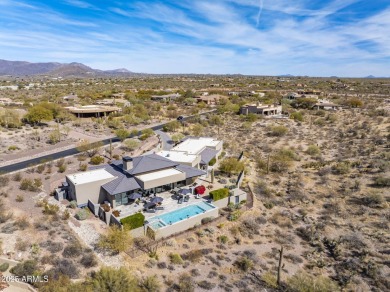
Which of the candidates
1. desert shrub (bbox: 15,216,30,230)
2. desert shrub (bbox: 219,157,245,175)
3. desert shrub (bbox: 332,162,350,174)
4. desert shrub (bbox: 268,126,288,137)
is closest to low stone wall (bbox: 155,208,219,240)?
desert shrub (bbox: 219,157,245,175)

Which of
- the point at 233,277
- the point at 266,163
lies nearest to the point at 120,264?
the point at 233,277

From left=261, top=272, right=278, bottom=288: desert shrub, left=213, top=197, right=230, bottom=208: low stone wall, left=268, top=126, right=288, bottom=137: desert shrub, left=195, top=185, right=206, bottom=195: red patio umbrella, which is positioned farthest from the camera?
left=268, top=126, right=288, bottom=137: desert shrub

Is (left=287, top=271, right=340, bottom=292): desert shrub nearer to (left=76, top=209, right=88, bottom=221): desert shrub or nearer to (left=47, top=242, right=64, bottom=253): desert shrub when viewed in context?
(left=47, top=242, right=64, bottom=253): desert shrub

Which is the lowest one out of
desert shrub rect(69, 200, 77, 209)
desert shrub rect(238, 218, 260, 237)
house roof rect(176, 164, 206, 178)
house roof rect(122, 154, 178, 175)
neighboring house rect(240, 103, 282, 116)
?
desert shrub rect(238, 218, 260, 237)

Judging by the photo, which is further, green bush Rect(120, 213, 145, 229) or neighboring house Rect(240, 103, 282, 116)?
neighboring house Rect(240, 103, 282, 116)

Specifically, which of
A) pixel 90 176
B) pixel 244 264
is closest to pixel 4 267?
pixel 90 176

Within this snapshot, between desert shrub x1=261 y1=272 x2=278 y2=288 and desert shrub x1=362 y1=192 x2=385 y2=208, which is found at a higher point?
desert shrub x1=362 y1=192 x2=385 y2=208

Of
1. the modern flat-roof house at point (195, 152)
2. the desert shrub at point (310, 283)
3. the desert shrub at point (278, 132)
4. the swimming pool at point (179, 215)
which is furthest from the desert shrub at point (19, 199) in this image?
the desert shrub at point (278, 132)
